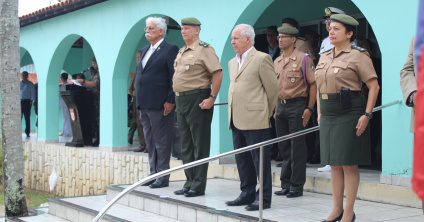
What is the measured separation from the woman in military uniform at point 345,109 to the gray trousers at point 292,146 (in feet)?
4.23

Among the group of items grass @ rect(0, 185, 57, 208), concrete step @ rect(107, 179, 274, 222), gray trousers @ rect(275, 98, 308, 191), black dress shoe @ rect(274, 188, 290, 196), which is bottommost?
grass @ rect(0, 185, 57, 208)

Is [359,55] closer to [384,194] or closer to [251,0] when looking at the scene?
[384,194]

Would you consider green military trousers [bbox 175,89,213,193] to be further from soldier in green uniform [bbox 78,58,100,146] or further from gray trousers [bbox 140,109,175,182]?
soldier in green uniform [bbox 78,58,100,146]

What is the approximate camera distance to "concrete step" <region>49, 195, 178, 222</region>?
19.8ft

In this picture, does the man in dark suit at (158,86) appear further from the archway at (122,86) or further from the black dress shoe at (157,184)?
the archway at (122,86)

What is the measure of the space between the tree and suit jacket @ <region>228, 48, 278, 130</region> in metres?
3.73

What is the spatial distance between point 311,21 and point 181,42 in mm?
4394

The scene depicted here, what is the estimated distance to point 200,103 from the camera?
5.86 metres

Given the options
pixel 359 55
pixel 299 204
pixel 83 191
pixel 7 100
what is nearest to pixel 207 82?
pixel 299 204

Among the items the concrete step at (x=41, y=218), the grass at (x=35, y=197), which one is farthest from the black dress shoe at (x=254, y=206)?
the grass at (x=35, y=197)

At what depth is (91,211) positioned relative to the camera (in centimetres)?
657

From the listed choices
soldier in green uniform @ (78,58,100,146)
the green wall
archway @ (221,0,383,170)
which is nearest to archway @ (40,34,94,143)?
the green wall

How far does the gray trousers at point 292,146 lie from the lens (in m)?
5.70

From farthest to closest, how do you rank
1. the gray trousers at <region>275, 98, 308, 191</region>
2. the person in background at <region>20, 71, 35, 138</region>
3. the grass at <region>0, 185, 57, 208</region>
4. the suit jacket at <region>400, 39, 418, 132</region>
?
the person in background at <region>20, 71, 35, 138</region>
the grass at <region>0, 185, 57, 208</region>
the gray trousers at <region>275, 98, 308, 191</region>
the suit jacket at <region>400, 39, 418, 132</region>
